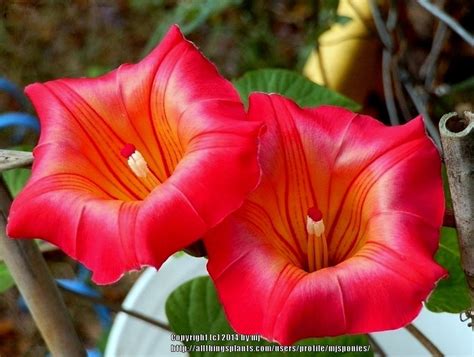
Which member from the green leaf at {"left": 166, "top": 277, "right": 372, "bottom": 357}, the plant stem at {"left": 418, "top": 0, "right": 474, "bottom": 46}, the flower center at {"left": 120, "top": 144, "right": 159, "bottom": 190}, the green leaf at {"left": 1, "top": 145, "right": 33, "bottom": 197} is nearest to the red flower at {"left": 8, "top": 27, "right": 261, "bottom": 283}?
the flower center at {"left": 120, "top": 144, "right": 159, "bottom": 190}

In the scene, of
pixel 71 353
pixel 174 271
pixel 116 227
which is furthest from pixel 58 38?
pixel 116 227

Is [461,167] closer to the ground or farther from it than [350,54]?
farther from it

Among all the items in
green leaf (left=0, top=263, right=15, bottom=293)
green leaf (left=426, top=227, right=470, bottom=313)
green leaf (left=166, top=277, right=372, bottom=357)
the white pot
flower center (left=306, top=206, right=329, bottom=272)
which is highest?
flower center (left=306, top=206, right=329, bottom=272)

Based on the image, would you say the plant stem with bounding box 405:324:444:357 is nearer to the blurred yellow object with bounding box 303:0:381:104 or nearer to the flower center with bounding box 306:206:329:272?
the flower center with bounding box 306:206:329:272

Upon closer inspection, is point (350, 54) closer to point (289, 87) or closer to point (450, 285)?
point (289, 87)

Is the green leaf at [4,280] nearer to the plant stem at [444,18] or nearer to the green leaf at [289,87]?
the green leaf at [289,87]

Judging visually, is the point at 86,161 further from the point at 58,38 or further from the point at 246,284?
the point at 58,38

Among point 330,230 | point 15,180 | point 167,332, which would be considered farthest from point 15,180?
point 330,230
